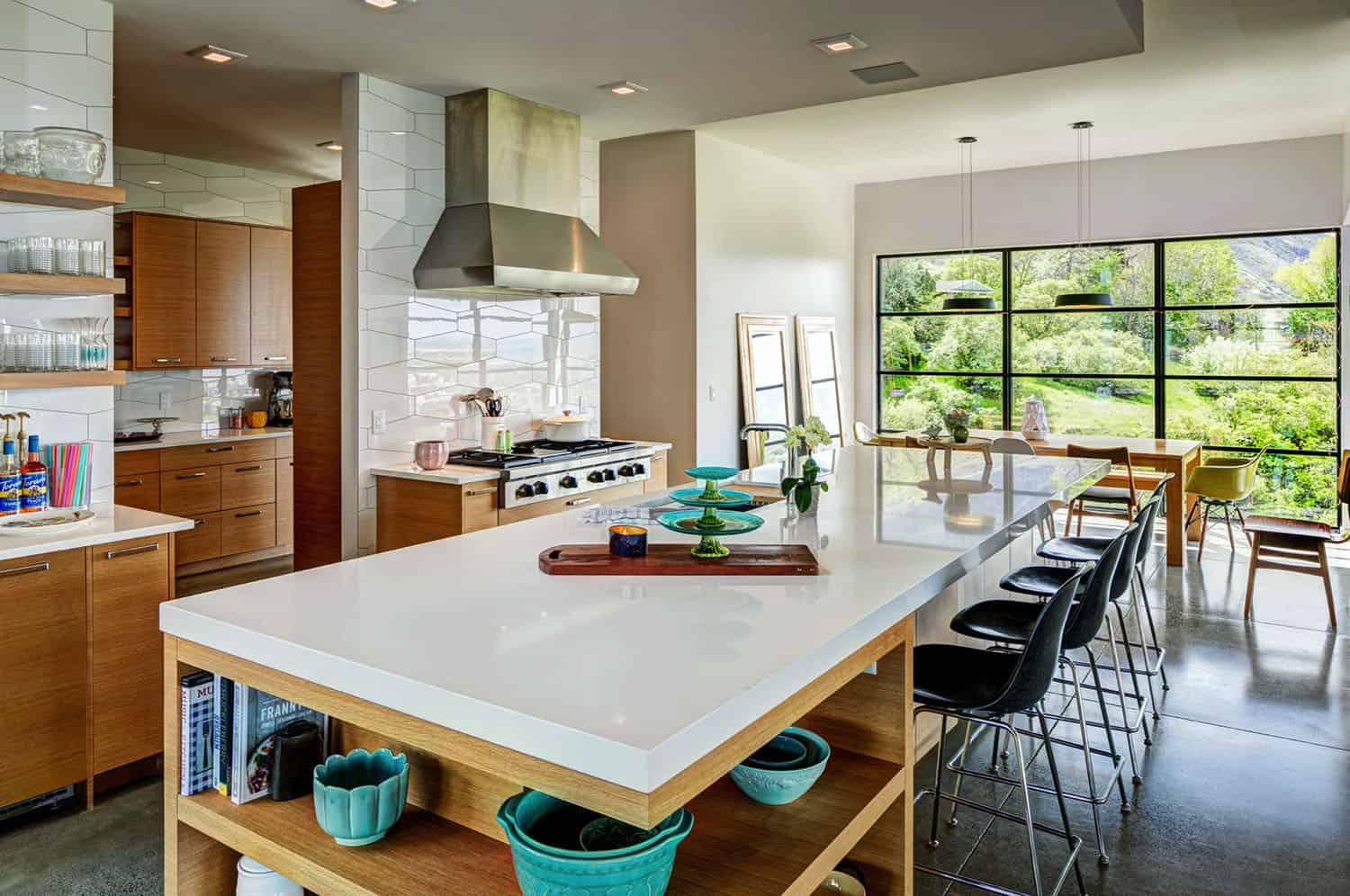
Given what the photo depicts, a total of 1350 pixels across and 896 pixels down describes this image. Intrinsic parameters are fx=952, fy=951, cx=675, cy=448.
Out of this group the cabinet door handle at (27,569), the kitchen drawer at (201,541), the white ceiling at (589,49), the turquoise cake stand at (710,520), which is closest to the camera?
the turquoise cake stand at (710,520)

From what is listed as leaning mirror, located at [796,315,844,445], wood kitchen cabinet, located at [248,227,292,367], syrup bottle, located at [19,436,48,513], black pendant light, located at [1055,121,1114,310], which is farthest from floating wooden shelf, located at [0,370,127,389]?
black pendant light, located at [1055,121,1114,310]

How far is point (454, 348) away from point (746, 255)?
278cm

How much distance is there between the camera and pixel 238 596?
2006mm

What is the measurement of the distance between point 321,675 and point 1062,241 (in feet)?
26.2

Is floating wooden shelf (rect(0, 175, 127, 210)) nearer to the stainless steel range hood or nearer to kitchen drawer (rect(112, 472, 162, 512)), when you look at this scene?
the stainless steel range hood

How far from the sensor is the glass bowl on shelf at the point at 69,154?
322 centimetres

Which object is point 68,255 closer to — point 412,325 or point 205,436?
point 412,325

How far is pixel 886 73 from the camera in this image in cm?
454

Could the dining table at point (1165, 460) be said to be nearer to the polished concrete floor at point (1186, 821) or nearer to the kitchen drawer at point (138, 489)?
the polished concrete floor at point (1186, 821)

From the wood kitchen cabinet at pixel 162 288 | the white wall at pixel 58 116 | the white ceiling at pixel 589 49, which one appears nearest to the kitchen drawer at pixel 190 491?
the wood kitchen cabinet at pixel 162 288

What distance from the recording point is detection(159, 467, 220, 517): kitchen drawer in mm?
5883

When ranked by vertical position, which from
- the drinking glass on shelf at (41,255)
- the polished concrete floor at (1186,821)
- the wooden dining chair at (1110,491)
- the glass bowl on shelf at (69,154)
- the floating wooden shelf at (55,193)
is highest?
the glass bowl on shelf at (69,154)

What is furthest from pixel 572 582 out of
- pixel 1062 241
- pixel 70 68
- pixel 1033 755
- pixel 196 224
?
pixel 1062 241

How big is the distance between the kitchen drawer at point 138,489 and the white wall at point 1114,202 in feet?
20.4
